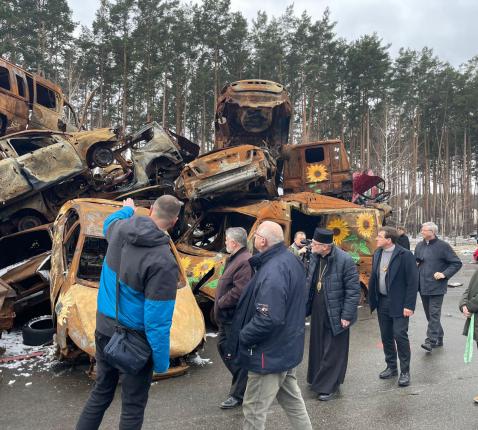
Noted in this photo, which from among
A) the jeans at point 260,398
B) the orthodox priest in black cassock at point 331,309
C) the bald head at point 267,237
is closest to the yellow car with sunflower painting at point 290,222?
the orthodox priest in black cassock at point 331,309

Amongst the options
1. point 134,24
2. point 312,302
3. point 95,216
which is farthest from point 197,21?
point 312,302

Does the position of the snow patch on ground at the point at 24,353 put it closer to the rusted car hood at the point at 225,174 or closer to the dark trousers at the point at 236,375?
the dark trousers at the point at 236,375

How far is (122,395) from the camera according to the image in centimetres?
274

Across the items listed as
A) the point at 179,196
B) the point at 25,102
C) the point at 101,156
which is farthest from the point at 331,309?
the point at 25,102

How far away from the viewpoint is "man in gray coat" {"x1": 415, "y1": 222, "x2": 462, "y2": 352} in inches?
238

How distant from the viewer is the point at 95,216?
20.5ft

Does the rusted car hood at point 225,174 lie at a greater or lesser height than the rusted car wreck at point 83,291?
greater

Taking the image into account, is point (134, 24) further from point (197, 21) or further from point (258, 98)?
point (258, 98)

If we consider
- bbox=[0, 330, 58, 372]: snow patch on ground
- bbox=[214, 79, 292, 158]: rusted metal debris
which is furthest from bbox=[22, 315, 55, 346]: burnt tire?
bbox=[214, 79, 292, 158]: rusted metal debris

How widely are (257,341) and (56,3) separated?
100.0ft

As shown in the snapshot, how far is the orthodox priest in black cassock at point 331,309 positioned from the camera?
441cm

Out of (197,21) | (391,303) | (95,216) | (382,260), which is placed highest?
(197,21)

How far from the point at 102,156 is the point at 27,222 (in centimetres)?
228

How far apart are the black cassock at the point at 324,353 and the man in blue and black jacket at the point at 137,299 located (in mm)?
2304
